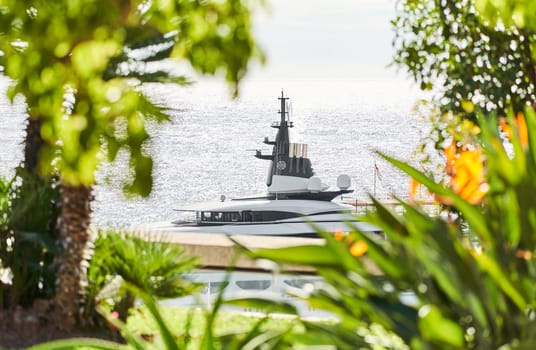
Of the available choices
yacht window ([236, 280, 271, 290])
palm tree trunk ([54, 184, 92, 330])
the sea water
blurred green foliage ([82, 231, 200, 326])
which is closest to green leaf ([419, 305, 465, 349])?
blurred green foliage ([82, 231, 200, 326])

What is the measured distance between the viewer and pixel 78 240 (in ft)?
17.7

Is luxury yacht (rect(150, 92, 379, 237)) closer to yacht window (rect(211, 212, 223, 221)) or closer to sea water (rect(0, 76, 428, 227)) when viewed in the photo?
yacht window (rect(211, 212, 223, 221))

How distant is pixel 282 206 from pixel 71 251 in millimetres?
38325

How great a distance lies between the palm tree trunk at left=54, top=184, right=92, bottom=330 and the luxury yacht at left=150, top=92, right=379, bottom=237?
35.4 meters

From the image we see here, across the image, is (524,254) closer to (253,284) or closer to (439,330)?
(439,330)

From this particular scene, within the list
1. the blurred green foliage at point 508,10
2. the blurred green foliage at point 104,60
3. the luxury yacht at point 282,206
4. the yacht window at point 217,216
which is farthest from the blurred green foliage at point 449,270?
the yacht window at point 217,216

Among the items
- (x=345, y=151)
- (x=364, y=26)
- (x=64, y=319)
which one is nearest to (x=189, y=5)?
(x=64, y=319)

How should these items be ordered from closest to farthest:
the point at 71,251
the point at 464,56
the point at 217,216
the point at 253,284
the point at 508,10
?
1. the point at 508,10
2. the point at 71,251
3. the point at 253,284
4. the point at 464,56
5. the point at 217,216

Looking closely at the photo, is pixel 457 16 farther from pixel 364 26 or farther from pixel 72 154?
pixel 364 26

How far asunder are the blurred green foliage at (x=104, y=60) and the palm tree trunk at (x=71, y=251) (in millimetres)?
116

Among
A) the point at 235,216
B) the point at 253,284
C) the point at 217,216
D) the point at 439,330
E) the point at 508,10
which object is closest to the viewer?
the point at 439,330

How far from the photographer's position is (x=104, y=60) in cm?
439

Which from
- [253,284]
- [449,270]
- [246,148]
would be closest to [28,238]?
[253,284]

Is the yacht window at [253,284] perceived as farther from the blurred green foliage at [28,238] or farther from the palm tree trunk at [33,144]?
the palm tree trunk at [33,144]
